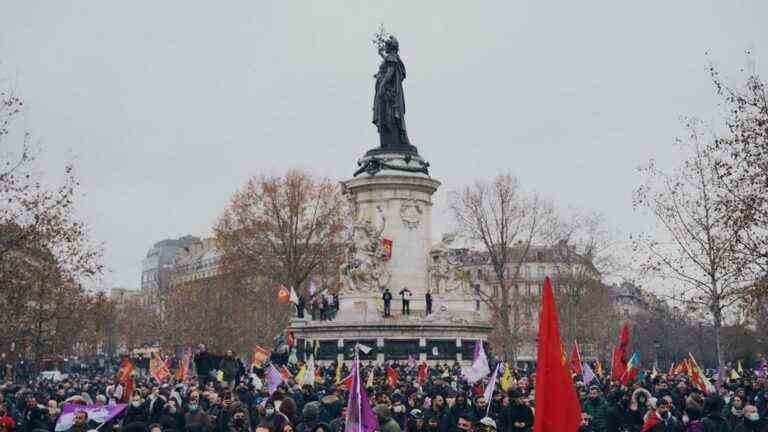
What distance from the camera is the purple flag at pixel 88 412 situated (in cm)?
1488

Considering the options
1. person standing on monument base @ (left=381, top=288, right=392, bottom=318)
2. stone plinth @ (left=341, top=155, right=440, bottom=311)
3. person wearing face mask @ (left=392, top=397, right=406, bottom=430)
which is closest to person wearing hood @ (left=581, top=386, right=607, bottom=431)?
person wearing face mask @ (left=392, top=397, right=406, bottom=430)

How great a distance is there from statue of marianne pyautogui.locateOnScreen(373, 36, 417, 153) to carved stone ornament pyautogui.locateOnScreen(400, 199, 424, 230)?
11.3 ft

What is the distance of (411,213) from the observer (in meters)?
47.0

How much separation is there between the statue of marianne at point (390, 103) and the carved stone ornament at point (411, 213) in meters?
3.45

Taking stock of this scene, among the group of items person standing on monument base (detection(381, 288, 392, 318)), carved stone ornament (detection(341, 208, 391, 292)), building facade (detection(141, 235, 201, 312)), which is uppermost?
building facade (detection(141, 235, 201, 312))

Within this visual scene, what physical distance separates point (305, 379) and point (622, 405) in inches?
393

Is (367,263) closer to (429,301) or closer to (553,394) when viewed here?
(429,301)

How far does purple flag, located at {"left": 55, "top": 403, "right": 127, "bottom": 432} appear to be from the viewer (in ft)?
48.8

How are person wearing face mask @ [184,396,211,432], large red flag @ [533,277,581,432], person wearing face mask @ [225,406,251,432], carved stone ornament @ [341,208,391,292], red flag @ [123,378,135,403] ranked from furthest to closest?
carved stone ornament @ [341,208,391,292] < red flag @ [123,378,135,403] < person wearing face mask @ [184,396,211,432] < person wearing face mask @ [225,406,251,432] < large red flag @ [533,277,581,432]

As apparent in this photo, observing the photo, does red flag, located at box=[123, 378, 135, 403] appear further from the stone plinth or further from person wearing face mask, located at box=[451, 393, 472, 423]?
the stone plinth

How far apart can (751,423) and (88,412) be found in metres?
10.2

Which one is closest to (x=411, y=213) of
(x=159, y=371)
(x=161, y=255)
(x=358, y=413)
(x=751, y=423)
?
(x=159, y=371)

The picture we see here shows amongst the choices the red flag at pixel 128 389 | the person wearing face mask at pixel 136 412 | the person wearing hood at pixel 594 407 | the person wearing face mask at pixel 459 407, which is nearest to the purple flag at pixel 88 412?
the person wearing face mask at pixel 136 412

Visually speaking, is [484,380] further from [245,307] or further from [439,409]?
[245,307]
